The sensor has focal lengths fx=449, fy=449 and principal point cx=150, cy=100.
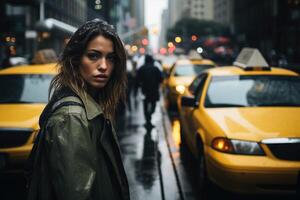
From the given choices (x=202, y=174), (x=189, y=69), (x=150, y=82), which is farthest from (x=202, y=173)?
(x=189, y=69)

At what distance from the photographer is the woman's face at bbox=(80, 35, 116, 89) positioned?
2.08 metres

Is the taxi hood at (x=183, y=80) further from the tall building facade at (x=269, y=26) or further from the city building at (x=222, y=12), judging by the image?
the city building at (x=222, y=12)

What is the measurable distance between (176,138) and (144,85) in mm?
2268

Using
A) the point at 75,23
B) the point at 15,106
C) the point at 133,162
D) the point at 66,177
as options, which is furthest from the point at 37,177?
the point at 75,23

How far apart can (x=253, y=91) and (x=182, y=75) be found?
8.27 meters

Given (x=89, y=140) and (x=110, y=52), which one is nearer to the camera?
(x=89, y=140)

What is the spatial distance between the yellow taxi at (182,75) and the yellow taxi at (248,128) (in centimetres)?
637

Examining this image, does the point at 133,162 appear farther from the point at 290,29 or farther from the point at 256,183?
the point at 290,29

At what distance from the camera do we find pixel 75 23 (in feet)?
218

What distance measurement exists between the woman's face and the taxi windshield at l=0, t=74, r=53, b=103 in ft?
16.9

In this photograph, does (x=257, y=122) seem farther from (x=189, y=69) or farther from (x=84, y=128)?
(x=189, y=69)

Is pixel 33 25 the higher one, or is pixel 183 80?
pixel 33 25

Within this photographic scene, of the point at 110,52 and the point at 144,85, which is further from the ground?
the point at 110,52

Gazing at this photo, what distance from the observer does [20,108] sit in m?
6.67
